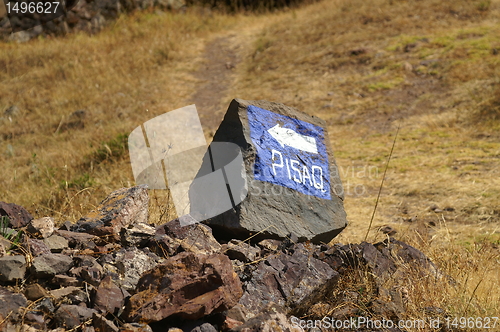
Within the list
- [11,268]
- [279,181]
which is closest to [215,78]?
[279,181]

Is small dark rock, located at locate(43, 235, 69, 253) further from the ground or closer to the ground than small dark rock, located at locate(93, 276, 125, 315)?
further from the ground

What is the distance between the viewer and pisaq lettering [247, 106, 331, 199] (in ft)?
10.4

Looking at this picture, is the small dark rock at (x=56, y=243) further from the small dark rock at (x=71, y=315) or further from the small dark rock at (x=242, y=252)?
the small dark rock at (x=242, y=252)

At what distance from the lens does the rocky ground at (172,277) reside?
6.84ft

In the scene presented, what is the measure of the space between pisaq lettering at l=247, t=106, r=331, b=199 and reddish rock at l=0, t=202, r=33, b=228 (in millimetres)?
1439

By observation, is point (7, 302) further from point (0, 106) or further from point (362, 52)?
point (362, 52)

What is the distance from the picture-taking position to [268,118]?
11.1ft

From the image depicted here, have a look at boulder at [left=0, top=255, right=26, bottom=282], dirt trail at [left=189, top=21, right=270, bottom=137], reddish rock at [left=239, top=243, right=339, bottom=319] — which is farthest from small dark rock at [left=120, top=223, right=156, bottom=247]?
dirt trail at [left=189, top=21, right=270, bottom=137]

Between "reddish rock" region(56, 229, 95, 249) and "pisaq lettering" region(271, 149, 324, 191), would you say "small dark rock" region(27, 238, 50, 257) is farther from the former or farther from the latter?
"pisaq lettering" region(271, 149, 324, 191)

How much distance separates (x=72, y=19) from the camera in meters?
11.1

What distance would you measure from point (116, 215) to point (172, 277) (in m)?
0.88

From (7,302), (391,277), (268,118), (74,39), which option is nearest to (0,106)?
(74,39)

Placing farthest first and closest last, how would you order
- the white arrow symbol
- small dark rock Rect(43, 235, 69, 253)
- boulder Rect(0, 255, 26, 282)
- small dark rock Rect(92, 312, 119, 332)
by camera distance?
the white arrow symbol < small dark rock Rect(43, 235, 69, 253) < boulder Rect(0, 255, 26, 282) < small dark rock Rect(92, 312, 119, 332)

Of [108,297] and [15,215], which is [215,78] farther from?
[108,297]
